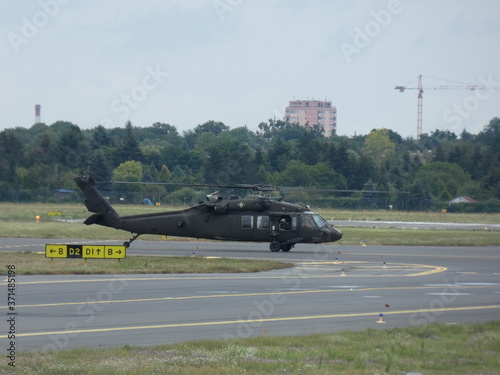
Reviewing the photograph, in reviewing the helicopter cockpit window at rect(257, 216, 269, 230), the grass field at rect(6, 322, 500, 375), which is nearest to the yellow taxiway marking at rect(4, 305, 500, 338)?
the grass field at rect(6, 322, 500, 375)

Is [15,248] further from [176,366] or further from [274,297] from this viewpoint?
[176,366]

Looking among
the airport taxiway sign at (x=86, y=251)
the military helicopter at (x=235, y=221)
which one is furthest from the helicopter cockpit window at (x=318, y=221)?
the airport taxiway sign at (x=86, y=251)

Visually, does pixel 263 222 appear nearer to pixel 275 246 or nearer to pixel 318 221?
pixel 275 246

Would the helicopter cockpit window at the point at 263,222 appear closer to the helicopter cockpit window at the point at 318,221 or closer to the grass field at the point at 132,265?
the helicopter cockpit window at the point at 318,221

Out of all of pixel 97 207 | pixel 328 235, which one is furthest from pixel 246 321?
pixel 97 207

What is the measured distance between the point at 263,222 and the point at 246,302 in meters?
17.6

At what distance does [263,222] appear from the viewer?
37625mm

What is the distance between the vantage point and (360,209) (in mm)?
90875

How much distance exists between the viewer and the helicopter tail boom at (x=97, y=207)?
37.8 m

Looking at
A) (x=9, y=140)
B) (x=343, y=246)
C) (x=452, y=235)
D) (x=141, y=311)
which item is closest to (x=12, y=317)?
(x=141, y=311)

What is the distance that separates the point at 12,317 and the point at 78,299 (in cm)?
325

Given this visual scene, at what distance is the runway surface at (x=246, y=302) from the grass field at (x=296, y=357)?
99 centimetres

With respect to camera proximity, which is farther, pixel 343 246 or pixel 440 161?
pixel 440 161

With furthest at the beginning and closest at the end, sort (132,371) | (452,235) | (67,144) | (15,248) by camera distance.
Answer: (67,144), (452,235), (15,248), (132,371)
